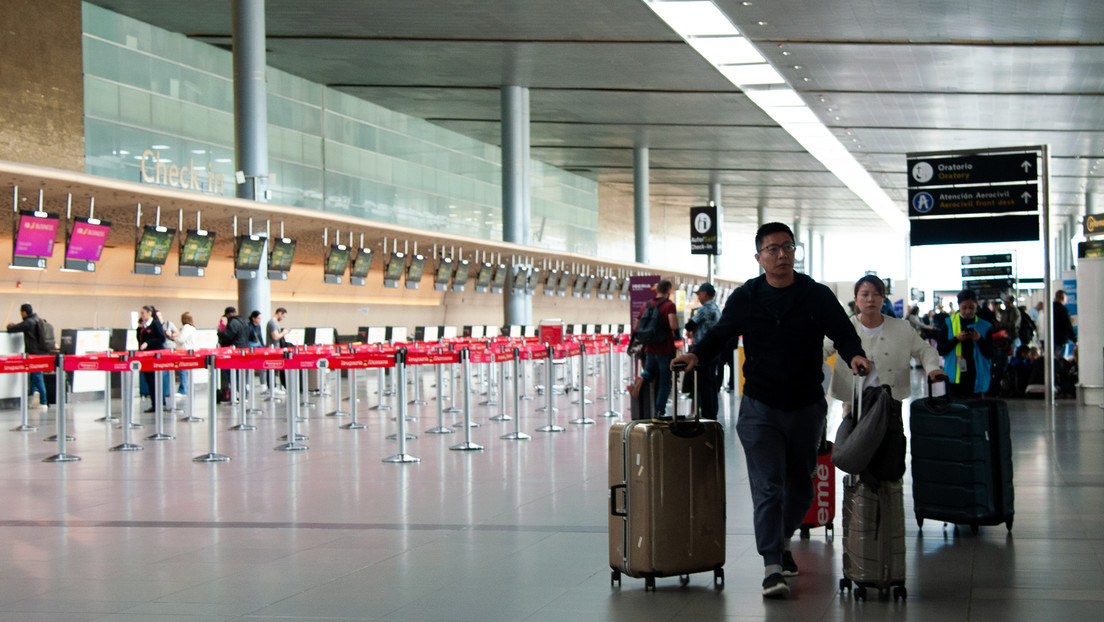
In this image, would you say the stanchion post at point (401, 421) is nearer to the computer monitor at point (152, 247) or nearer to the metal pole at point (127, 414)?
the metal pole at point (127, 414)

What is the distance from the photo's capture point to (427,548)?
5891 mm

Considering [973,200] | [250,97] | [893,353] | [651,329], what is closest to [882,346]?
[893,353]

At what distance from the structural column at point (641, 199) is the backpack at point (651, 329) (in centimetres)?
2474

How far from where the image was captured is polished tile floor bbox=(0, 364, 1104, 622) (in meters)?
4.59

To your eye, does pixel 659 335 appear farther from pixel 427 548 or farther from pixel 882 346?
pixel 427 548

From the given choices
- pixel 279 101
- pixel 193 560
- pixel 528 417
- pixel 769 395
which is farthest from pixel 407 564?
pixel 279 101

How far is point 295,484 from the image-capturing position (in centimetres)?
859

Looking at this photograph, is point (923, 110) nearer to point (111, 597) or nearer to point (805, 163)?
A: point (805, 163)

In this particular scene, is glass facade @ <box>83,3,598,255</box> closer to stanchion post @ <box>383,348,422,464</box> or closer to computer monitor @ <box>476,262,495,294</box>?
computer monitor @ <box>476,262,495,294</box>

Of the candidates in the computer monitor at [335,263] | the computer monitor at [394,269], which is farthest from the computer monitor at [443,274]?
the computer monitor at [335,263]

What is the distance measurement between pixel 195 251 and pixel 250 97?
9.15 feet

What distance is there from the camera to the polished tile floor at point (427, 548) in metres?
4.59

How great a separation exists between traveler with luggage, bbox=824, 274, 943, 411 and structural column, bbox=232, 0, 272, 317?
14.5m

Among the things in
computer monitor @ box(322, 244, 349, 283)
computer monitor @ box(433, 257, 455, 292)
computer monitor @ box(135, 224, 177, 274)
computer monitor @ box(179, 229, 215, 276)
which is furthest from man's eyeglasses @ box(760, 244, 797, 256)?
computer monitor @ box(433, 257, 455, 292)
